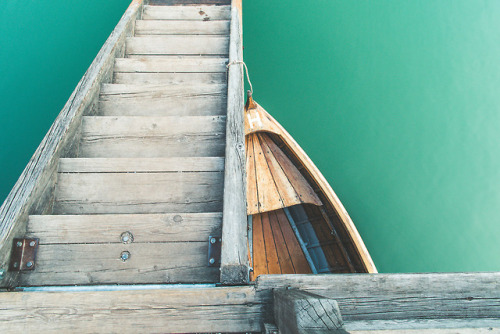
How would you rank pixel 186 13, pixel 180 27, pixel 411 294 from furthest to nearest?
pixel 186 13 < pixel 180 27 < pixel 411 294

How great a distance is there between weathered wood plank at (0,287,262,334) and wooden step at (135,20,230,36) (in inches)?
96.5

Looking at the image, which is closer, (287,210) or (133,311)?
(133,311)

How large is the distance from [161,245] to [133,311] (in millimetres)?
344

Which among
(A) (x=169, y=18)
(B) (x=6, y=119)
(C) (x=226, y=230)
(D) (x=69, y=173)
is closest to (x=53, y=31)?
(B) (x=6, y=119)

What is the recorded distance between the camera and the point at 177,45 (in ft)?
8.84

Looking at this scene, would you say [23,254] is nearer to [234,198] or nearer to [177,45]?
[234,198]

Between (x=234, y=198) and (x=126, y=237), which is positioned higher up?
(x=234, y=198)

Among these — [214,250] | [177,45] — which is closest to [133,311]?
[214,250]

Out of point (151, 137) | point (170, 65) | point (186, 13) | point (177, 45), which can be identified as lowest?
point (151, 137)

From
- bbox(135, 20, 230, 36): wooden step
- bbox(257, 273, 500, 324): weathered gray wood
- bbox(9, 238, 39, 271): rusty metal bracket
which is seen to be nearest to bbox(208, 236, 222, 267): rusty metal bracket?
bbox(257, 273, 500, 324): weathered gray wood

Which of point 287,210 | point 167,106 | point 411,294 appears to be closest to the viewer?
point 411,294

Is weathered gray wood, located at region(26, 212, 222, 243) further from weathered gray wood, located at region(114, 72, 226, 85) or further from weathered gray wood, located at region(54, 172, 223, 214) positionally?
weathered gray wood, located at region(114, 72, 226, 85)

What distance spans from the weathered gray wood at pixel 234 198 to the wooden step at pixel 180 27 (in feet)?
3.24

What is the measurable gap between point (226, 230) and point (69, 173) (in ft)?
3.09
